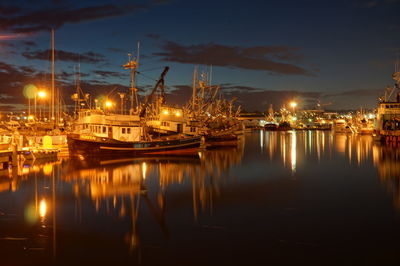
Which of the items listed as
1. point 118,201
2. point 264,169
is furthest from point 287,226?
point 264,169

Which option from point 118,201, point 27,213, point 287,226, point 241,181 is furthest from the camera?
point 241,181

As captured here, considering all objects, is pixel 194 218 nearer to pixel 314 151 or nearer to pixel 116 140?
pixel 116 140

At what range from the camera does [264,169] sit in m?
23.8

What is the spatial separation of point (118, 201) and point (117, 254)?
16.8 ft

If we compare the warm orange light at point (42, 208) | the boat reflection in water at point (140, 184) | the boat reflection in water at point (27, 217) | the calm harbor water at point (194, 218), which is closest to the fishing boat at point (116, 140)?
the boat reflection in water at point (140, 184)

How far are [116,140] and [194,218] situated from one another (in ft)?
57.8

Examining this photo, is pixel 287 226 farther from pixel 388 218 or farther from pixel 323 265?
pixel 388 218

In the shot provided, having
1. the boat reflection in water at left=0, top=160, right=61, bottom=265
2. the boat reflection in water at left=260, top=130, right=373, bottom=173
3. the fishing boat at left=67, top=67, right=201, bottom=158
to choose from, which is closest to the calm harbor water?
the boat reflection in water at left=0, top=160, right=61, bottom=265

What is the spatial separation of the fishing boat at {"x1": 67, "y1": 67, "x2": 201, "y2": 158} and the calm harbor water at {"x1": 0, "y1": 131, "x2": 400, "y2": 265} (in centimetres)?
588

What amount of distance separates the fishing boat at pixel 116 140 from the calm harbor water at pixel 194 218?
5.88 m

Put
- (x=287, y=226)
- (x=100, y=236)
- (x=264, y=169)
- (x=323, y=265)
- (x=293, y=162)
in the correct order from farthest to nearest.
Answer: (x=293, y=162) < (x=264, y=169) < (x=287, y=226) < (x=100, y=236) < (x=323, y=265)

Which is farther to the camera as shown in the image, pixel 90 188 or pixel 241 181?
pixel 241 181

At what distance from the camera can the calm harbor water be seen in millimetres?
8297

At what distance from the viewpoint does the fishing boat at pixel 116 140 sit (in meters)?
26.8
